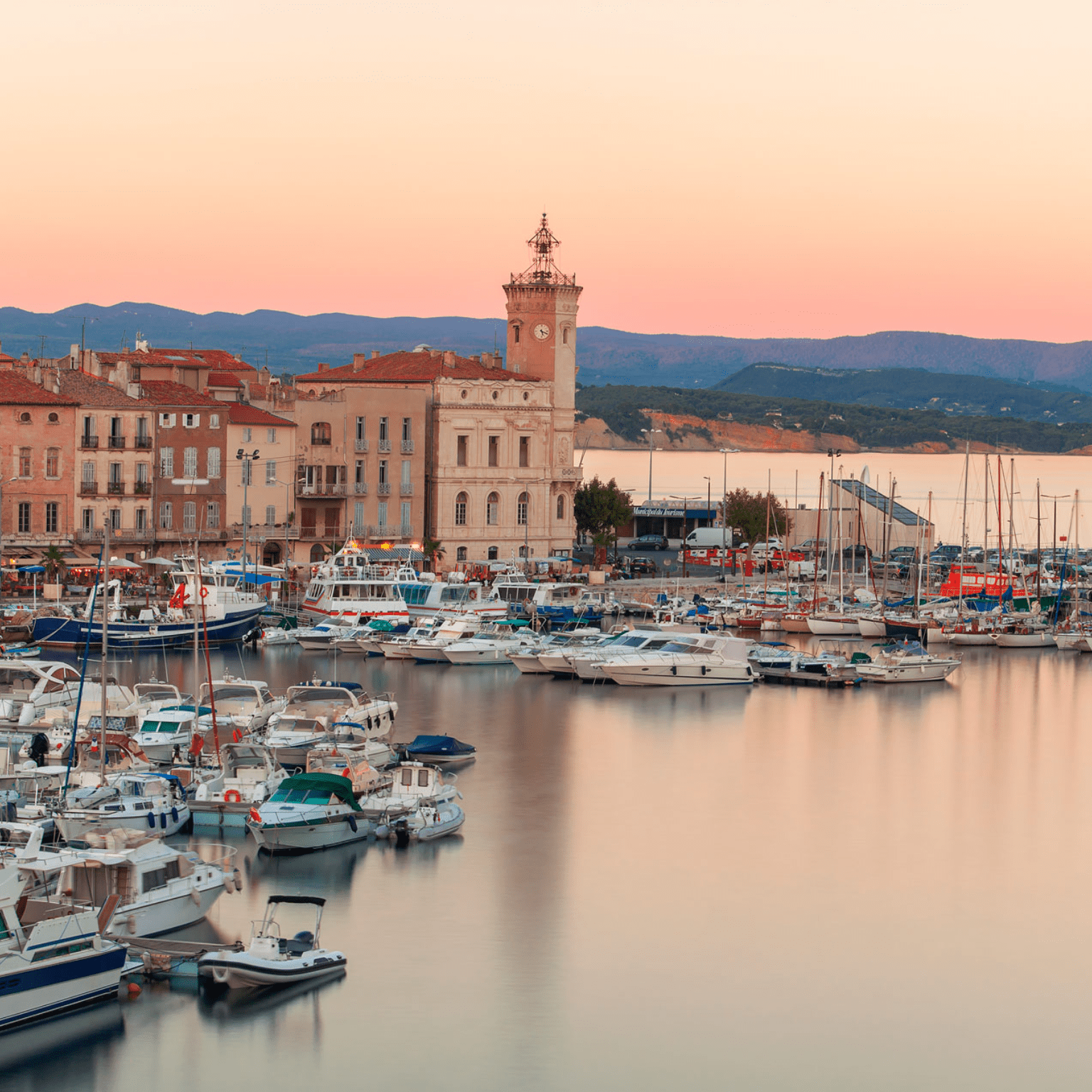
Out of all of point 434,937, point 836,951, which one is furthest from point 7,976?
point 836,951

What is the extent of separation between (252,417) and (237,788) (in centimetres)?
3759

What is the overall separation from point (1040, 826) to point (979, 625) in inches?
1147

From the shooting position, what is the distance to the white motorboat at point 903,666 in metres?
49.2

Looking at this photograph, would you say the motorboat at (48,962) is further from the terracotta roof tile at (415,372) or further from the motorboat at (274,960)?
the terracotta roof tile at (415,372)

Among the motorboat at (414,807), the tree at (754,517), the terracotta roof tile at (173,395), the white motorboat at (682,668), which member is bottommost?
the motorboat at (414,807)

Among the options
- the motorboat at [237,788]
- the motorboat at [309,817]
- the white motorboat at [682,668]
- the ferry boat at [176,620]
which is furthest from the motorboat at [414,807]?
the ferry boat at [176,620]

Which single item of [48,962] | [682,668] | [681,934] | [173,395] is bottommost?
[681,934]

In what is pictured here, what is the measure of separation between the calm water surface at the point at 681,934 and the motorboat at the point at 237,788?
831mm

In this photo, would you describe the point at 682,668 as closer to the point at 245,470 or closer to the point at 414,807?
the point at 414,807

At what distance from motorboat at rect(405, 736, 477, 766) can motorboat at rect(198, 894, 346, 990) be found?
1185 centimetres

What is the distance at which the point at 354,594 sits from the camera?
55500 millimetres

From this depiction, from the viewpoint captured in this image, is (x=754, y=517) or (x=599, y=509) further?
(x=754, y=517)

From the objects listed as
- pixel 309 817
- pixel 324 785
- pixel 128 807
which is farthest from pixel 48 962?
pixel 324 785

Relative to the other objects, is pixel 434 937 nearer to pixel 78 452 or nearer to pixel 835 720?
pixel 835 720
